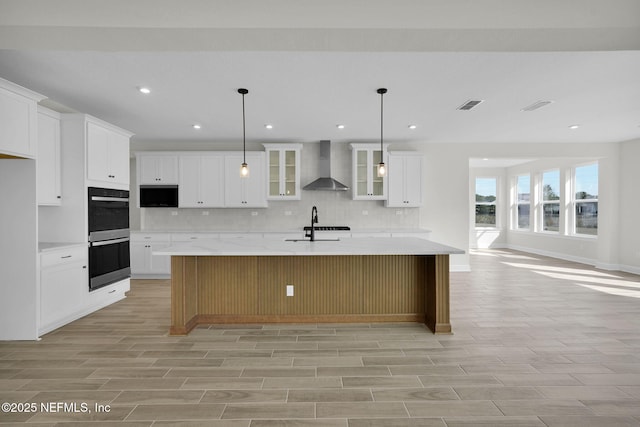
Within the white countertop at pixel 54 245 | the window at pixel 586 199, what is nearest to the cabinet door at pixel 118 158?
the white countertop at pixel 54 245

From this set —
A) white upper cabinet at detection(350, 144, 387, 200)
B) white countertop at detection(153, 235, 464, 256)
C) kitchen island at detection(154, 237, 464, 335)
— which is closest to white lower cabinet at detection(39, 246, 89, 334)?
white countertop at detection(153, 235, 464, 256)

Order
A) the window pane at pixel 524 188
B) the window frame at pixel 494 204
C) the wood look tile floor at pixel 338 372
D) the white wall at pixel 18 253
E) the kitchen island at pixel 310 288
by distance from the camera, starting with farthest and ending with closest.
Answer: the window frame at pixel 494 204
the window pane at pixel 524 188
the kitchen island at pixel 310 288
the white wall at pixel 18 253
the wood look tile floor at pixel 338 372

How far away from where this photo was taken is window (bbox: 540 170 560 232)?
28.2 feet

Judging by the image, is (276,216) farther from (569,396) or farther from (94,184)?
(569,396)

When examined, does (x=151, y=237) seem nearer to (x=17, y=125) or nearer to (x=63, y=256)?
(x=63, y=256)

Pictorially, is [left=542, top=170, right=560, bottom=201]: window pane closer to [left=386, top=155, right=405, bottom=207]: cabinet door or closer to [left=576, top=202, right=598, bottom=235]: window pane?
[left=576, top=202, right=598, bottom=235]: window pane

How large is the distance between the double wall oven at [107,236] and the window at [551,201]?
31.2 feet

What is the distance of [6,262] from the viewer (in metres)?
3.21

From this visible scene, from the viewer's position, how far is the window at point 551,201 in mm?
8586

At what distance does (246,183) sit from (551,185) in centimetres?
784

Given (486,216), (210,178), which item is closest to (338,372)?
(210,178)

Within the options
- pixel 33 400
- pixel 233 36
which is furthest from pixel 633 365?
pixel 33 400

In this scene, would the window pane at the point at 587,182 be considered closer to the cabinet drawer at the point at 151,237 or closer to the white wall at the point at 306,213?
the white wall at the point at 306,213

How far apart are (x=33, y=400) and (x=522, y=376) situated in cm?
335
